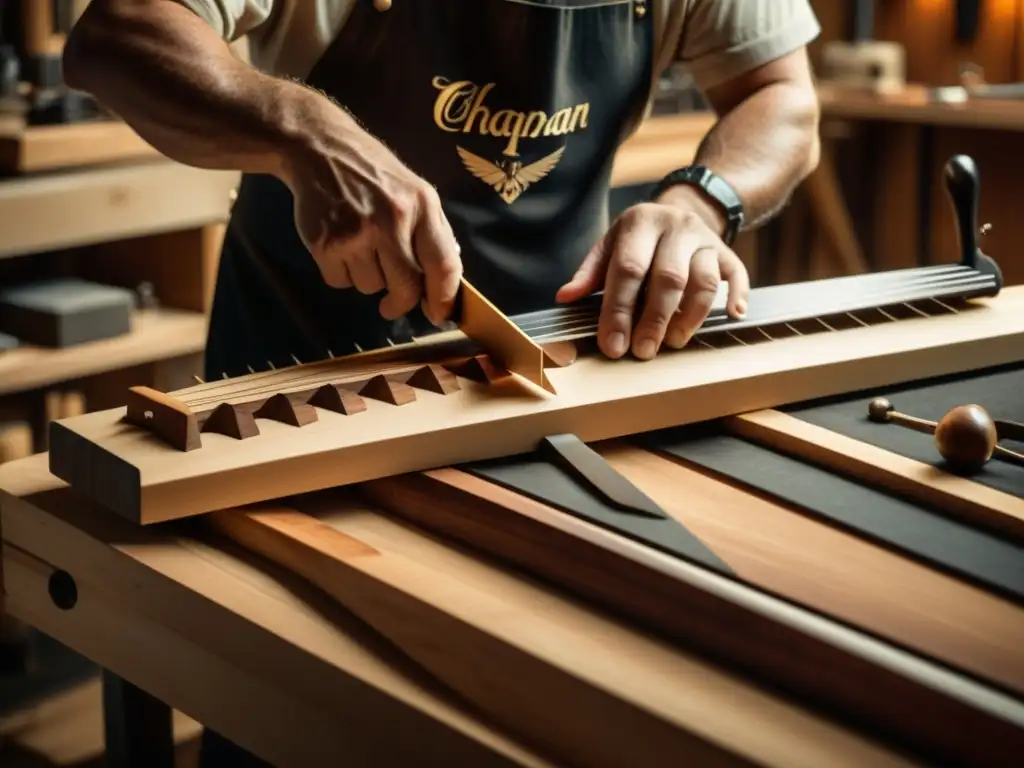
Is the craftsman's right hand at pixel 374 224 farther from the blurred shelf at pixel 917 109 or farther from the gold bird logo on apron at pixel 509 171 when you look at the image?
the blurred shelf at pixel 917 109

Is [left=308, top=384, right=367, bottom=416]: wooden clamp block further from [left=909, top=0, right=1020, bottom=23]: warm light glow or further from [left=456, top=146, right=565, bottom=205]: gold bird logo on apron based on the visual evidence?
[left=909, top=0, right=1020, bottom=23]: warm light glow

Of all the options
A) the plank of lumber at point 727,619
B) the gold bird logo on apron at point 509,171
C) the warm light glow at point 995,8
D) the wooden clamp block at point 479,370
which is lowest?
the plank of lumber at point 727,619

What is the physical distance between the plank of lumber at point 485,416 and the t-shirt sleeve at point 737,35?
1.93 feet

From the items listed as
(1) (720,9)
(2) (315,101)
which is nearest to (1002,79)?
(1) (720,9)

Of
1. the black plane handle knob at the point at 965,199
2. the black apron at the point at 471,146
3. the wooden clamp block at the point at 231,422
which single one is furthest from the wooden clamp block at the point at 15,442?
the black plane handle knob at the point at 965,199

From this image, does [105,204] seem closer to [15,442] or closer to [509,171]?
A: [15,442]

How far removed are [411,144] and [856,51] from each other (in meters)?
3.31

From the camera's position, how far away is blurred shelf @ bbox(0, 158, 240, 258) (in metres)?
2.48

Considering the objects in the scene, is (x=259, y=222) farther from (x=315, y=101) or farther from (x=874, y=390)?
(x=874, y=390)

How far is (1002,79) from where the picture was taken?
452cm

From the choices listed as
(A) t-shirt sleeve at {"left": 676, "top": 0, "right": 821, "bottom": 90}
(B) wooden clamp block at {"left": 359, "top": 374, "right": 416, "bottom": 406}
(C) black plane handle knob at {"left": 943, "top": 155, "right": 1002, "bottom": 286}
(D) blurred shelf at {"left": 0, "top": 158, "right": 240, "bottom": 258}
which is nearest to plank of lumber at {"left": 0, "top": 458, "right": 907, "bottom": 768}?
(B) wooden clamp block at {"left": 359, "top": 374, "right": 416, "bottom": 406}

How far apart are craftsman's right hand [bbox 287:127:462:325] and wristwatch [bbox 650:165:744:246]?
1.63 feet

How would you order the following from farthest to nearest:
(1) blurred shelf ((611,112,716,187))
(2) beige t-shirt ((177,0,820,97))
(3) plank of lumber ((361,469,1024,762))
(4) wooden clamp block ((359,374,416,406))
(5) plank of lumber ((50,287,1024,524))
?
1. (1) blurred shelf ((611,112,716,187))
2. (2) beige t-shirt ((177,0,820,97))
3. (4) wooden clamp block ((359,374,416,406))
4. (5) plank of lumber ((50,287,1024,524))
5. (3) plank of lumber ((361,469,1024,762))

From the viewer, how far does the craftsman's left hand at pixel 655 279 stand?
4.04ft
